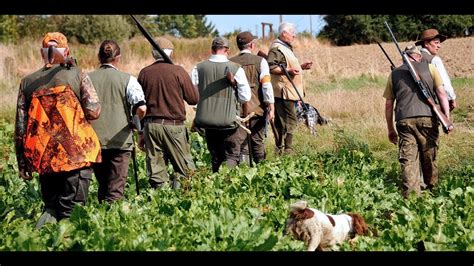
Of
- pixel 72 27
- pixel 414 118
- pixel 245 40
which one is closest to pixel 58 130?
pixel 245 40

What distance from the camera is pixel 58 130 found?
6.94 meters

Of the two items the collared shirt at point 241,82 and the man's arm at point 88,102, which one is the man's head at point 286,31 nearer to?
the collared shirt at point 241,82

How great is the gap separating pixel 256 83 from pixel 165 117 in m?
1.92

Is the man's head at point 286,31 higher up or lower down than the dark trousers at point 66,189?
Answer: higher up

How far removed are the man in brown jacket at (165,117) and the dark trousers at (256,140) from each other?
1.57 meters

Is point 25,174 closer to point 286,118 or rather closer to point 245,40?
point 245,40

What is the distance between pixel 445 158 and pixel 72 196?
594 centimetres

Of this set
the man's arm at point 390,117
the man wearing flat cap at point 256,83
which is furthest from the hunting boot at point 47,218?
the man's arm at point 390,117

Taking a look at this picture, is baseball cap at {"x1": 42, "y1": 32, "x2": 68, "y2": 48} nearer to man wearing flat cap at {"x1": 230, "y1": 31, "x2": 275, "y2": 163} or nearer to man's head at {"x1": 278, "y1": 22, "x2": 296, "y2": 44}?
man wearing flat cap at {"x1": 230, "y1": 31, "x2": 275, "y2": 163}

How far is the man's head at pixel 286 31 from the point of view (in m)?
11.4

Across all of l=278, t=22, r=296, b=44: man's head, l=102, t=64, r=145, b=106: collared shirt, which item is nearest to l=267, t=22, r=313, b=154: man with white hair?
l=278, t=22, r=296, b=44: man's head

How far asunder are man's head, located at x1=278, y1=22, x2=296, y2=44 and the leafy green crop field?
2292 millimetres
